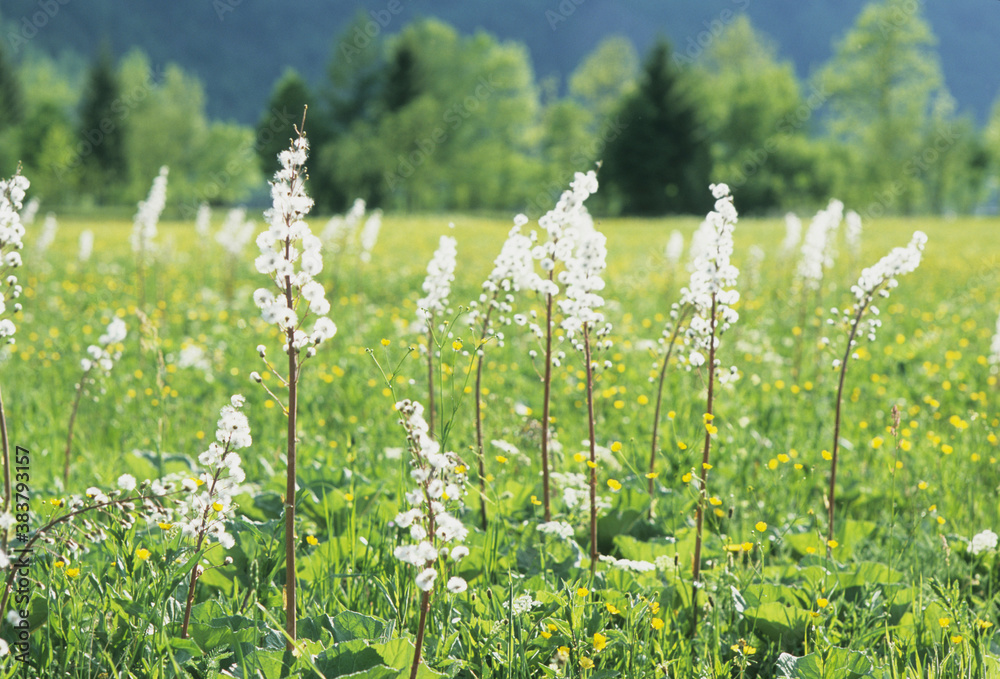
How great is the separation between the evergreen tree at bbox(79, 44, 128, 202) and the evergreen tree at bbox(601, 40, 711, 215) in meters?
35.9

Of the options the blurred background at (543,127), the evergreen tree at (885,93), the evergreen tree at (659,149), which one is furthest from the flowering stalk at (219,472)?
the evergreen tree at (885,93)

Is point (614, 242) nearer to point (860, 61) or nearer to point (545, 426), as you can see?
point (545, 426)

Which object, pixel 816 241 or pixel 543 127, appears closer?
pixel 816 241

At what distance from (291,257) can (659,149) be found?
143 ft

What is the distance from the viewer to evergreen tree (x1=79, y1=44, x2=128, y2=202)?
2144 inches

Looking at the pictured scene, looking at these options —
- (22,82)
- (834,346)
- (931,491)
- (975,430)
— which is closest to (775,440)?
(931,491)

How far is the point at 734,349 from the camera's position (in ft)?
21.8

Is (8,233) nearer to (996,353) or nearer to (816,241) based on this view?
(816,241)

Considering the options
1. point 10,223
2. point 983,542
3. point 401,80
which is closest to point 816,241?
point 983,542

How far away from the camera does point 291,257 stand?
74.8 inches

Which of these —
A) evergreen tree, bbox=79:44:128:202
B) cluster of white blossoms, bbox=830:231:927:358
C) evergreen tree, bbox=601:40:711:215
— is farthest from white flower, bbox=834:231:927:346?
evergreen tree, bbox=79:44:128:202

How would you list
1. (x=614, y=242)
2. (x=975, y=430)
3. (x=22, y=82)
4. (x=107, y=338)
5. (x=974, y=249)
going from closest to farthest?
(x=107, y=338), (x=975, y=430), (x=974, y=249), (x=614, y=242), (x=22, y=82)

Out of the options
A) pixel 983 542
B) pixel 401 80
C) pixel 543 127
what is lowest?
pixel 983 542

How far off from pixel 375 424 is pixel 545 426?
2277mm
